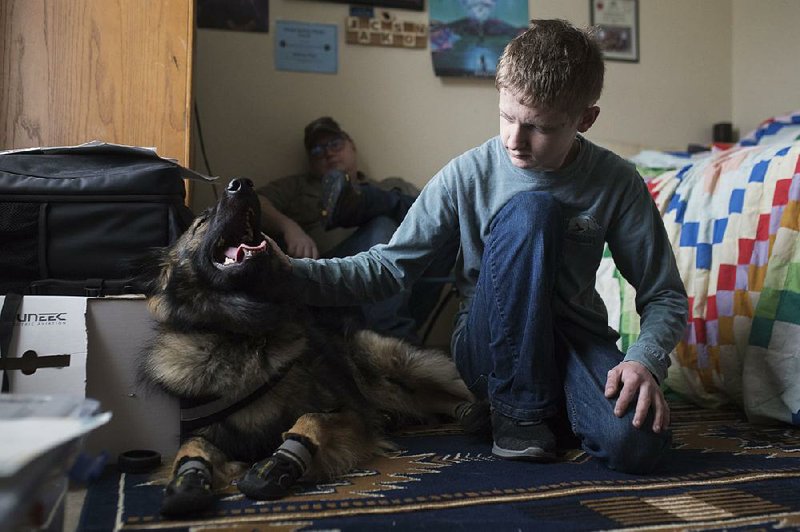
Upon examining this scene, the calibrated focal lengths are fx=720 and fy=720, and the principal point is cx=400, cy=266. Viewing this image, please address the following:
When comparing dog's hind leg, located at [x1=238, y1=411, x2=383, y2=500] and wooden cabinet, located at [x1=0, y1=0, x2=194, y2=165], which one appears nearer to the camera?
dog's hind leg, located at [x1=238, y1=411, x2=383, y2=500]

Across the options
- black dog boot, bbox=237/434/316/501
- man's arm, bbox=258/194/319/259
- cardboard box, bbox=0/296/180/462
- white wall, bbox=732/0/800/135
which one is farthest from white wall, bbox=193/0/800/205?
black dog boot, bbox=237/434/316/501

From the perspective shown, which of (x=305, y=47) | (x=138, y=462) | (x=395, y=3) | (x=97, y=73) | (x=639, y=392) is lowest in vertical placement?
(x=138, y=462)

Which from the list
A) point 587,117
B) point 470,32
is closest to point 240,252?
point 587,117

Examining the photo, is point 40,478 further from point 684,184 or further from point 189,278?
point 684,184

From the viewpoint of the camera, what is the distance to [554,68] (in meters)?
1.40

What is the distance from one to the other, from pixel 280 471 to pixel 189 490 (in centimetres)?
17

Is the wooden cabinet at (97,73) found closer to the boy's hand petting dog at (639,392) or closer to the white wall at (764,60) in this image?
the boy's hand petting dog at (639,392)

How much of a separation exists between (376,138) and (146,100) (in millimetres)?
1297

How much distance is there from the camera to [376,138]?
3145 mm

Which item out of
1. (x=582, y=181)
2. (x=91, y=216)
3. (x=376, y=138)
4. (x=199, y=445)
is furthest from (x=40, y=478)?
(x=376, y=138)

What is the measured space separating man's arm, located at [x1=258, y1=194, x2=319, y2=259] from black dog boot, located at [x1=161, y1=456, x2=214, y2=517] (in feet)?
4.00

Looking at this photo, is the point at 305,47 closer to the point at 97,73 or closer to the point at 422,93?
the point at 422,93

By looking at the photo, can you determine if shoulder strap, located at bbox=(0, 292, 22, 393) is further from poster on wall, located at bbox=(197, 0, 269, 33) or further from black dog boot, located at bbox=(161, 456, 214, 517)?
poster on wall, located at bbox=(197, 0, 269, 33)

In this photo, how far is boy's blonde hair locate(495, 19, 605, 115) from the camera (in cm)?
139
